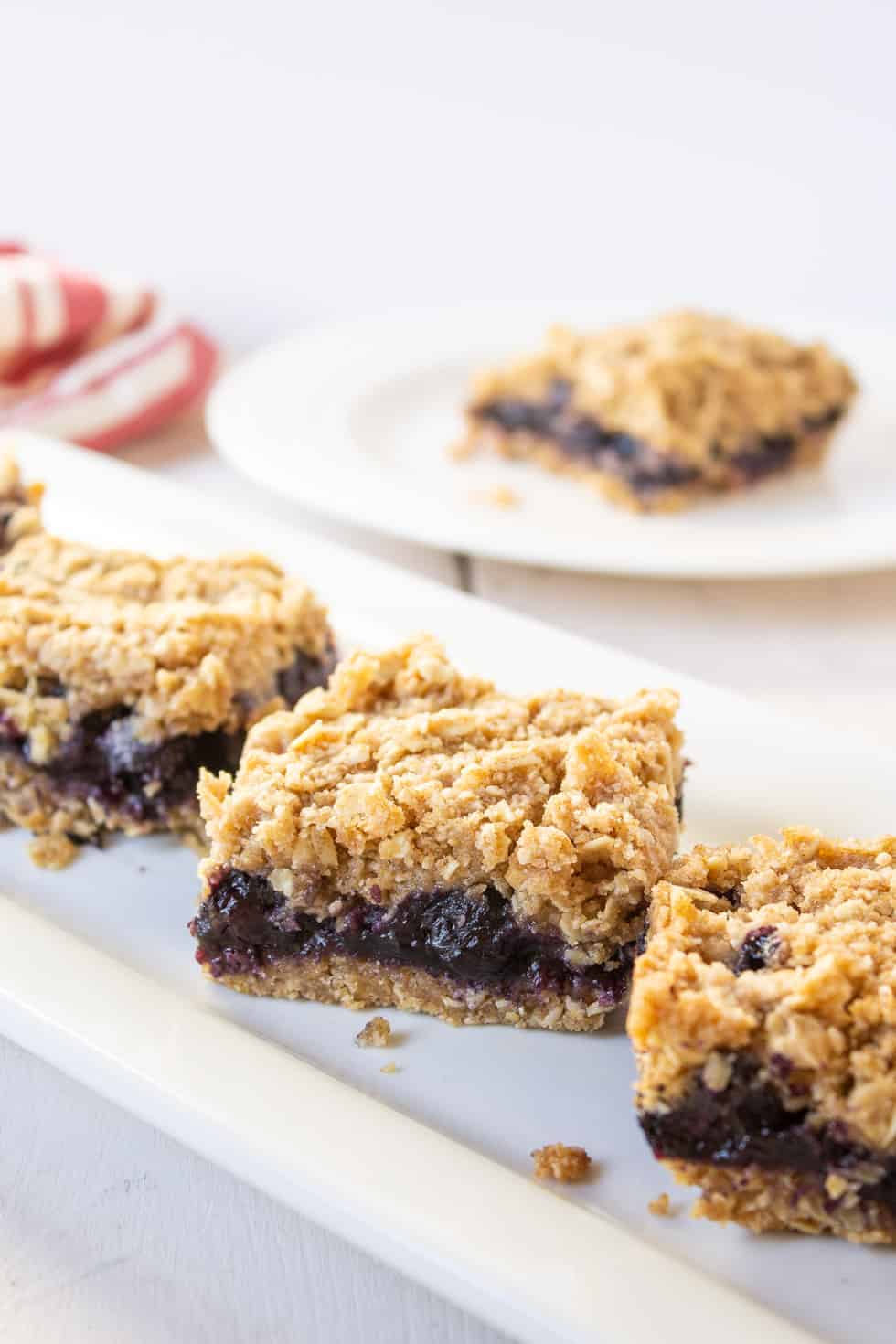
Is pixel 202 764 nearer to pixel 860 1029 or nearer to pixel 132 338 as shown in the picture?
pixel 860 1029

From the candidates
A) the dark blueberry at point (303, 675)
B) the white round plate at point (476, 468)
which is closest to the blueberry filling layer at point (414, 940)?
the dark blueberry at point (303, 675)

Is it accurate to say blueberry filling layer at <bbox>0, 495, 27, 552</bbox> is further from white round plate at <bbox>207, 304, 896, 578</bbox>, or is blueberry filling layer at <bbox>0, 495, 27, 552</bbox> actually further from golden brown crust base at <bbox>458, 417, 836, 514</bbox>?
golden brown crust base at <bbox>458, 417, 836, 514</bbox>

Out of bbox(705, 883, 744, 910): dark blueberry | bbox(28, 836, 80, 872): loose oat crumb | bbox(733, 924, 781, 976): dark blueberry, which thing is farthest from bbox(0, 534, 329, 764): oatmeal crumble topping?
bbox(733, 924, 781, 976): dark blueberry

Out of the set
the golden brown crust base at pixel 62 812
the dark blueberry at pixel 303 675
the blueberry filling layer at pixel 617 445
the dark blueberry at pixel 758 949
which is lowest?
the blueberry filling layer at pixel 617 445

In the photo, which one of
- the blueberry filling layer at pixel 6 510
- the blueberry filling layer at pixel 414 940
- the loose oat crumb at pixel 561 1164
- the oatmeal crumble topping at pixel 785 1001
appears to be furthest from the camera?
the blueberry filling layer at pixel 6 510

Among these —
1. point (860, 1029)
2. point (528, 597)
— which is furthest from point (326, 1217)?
point (528, 597)

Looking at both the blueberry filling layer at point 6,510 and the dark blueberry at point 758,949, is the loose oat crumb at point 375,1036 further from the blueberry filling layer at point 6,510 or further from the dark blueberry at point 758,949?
the blueberry filling layer at point 6,510
